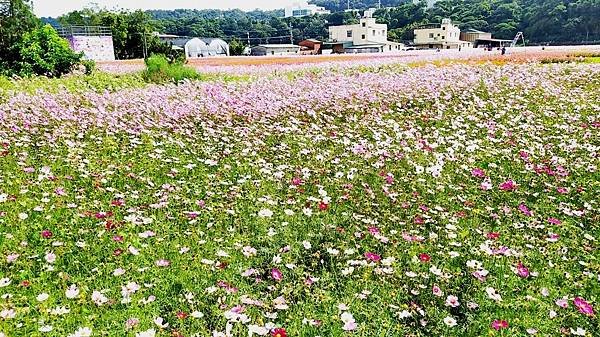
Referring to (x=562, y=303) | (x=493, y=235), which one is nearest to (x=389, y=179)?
(x=493, y=235)

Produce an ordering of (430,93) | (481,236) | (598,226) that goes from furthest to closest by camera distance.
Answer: (430,93), (598,226), (481,236)

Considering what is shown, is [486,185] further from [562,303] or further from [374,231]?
[562,303]

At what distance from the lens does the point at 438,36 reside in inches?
3880

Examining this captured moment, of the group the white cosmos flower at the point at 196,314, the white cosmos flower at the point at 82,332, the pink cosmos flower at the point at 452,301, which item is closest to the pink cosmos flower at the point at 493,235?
the pink cosmos flower at the point at 452,301

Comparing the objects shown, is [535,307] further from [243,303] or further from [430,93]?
[430,93]

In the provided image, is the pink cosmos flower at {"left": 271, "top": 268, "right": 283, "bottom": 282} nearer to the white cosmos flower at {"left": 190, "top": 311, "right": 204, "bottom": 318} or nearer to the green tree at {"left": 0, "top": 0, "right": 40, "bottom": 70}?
the white cosmos flower at {"left": 190, "top": 311, "right": 204, "bottom": 318}

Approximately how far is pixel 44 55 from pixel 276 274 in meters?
15.3

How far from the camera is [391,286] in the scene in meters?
3.73

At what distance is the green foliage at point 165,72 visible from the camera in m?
14.9

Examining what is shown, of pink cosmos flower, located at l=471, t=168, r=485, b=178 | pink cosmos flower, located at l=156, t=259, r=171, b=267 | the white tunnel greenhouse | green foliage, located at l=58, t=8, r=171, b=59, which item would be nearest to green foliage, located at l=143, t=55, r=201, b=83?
pink cosmos flower, located at l=471, t=168, r=485, b=178

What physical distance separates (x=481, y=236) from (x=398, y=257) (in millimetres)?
930

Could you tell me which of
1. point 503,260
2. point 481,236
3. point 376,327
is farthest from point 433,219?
point 376,327

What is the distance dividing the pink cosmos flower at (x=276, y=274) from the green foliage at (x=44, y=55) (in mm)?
14241

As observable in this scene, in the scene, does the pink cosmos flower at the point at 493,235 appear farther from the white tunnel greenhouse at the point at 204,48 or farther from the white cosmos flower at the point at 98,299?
the white tunnel greenhouse at the point at 204,48
